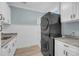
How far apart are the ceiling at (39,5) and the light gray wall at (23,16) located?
87 mm

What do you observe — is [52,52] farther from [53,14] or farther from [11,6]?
[11,6]

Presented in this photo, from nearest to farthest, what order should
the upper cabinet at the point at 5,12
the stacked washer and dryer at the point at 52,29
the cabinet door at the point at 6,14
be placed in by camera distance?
the upper cabinet at the point at 5,12
the cabinet door at the point at 6,14
the stacked washer and dryer at the point at 52,29

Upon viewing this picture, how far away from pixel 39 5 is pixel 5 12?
0.78m

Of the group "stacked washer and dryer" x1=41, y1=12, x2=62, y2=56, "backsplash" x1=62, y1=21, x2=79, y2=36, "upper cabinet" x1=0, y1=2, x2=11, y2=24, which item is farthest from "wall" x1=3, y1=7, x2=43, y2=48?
"backsplash" x1=62, y1=21, x2=79, y2=36

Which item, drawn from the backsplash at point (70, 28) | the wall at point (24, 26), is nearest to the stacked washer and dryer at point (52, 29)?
the backsplash at point (70, 28)

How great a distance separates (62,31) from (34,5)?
3.35 ft

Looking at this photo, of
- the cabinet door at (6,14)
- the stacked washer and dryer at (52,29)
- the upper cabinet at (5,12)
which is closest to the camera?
the upper cabinet at (5,12)

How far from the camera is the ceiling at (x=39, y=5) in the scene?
180 cm

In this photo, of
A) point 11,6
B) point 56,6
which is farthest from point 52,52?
point 11,6

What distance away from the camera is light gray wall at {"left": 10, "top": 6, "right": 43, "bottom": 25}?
5.93 ft

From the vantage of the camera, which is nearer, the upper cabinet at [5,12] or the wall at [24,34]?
the upper cabinet at [5,12]

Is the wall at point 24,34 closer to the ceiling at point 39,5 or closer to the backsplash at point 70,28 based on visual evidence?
the ceiling at point 39,5

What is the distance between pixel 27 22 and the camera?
1.96 meters

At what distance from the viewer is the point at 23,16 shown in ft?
6.19
